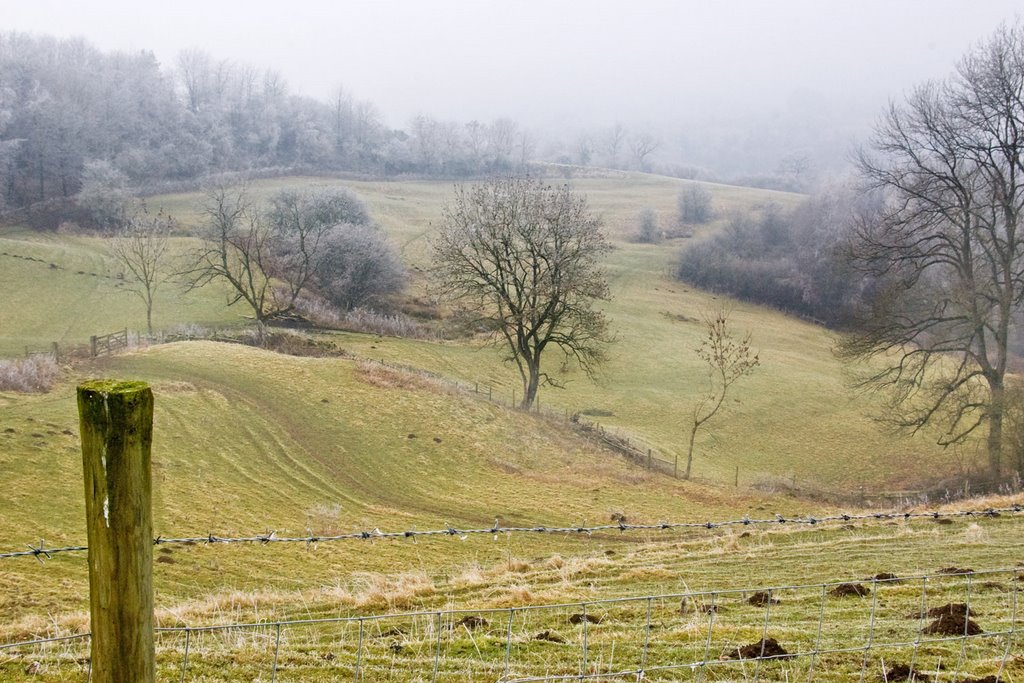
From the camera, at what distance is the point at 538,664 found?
653cm

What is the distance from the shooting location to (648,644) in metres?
7.19

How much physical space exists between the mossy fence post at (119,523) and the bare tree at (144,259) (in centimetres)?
5603

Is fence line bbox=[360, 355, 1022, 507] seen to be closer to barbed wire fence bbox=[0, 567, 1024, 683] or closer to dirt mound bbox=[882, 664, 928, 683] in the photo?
barbed wire fence bbox=[0, 567, 1024, 683]

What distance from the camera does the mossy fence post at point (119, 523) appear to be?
3551mm

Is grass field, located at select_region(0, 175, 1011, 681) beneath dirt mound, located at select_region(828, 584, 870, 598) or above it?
beneath

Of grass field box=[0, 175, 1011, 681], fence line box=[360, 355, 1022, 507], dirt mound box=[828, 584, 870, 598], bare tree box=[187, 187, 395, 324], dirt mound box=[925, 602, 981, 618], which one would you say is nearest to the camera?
dirt mound box=[925, 602, 981, 618]

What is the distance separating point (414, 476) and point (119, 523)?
2723 centimetres

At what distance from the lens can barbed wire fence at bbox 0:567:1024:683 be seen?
5.95m

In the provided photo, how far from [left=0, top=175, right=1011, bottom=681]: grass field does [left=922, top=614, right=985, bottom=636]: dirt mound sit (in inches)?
44.1

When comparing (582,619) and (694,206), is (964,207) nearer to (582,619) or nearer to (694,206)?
(582,619)

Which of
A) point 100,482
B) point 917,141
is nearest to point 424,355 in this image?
point 917,141

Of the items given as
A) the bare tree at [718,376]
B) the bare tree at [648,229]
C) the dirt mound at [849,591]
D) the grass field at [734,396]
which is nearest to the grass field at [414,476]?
the grass field at [734,396]

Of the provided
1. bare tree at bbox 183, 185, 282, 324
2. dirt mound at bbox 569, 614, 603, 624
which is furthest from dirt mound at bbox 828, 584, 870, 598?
bare tree at bbox 183, 185, 282, 324

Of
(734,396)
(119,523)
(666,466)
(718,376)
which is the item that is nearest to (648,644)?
(119,523)
